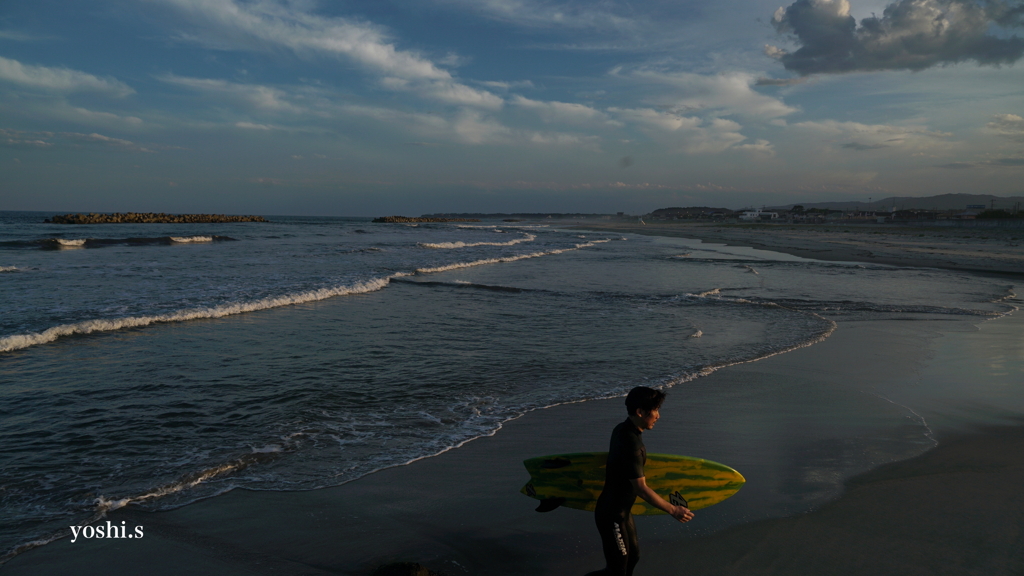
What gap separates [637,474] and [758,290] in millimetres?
16356

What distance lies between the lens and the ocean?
17.0 feet

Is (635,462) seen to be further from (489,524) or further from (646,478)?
(489,524)

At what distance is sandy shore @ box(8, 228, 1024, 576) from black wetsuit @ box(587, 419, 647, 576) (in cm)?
41

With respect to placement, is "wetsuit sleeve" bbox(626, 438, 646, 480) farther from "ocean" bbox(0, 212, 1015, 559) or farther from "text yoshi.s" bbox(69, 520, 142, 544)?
"text yoshi.s" bbox(69, 520, 142, 544)

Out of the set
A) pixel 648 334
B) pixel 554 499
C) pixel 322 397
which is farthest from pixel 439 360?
pixel 554 499

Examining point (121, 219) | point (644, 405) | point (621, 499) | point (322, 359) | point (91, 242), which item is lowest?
point (322, 359)

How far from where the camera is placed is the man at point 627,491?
3.20 metres

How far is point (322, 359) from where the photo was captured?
29.2 ft

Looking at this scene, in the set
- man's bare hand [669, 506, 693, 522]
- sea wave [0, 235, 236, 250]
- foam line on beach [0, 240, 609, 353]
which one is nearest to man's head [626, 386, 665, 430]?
man's bare hand [669, 506, 693, 522]

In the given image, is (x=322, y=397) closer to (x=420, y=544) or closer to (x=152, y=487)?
(x=152, y=487)

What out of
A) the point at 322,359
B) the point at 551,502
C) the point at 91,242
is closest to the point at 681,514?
the point at 551,502

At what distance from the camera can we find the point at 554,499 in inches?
157

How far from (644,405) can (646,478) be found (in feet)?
3.51

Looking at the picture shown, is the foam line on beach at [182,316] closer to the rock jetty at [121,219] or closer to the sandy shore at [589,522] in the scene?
the sandy shore at [589,522]
